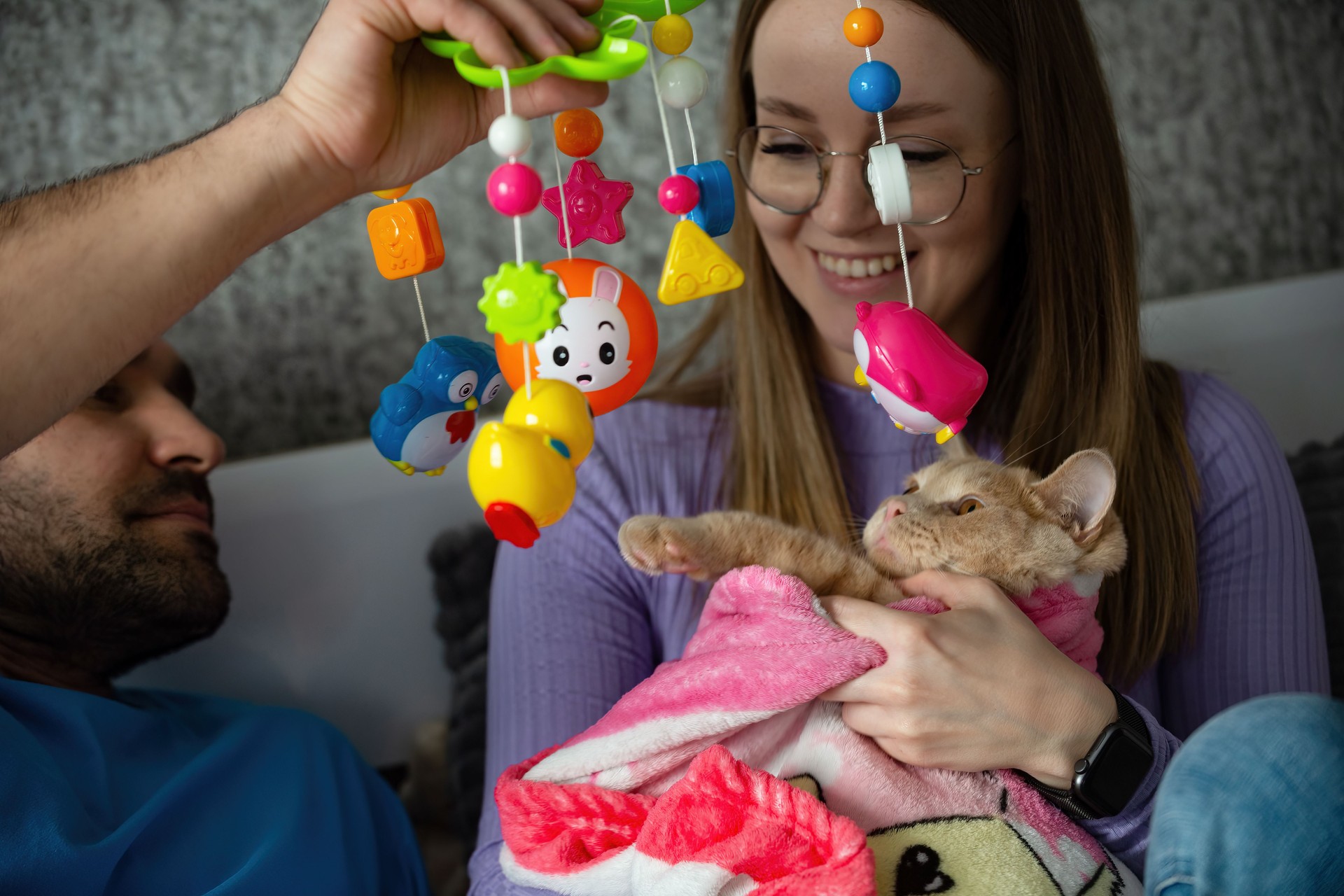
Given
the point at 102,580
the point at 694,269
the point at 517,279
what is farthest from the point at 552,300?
the point at 102,580

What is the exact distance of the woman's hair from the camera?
1114 mm

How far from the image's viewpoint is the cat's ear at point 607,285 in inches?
27.9

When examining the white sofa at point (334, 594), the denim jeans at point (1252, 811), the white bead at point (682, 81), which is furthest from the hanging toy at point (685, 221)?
the white sofa at point (334, 594)

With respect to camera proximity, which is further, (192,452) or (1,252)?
(192,452)

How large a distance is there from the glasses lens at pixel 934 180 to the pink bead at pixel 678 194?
0.41 metres

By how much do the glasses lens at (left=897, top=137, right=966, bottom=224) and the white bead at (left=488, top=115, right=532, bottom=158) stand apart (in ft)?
1.85

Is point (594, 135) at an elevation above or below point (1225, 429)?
above

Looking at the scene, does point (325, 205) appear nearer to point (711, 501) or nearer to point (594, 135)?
point (594, 135)

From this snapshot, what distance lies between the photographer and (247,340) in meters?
1.69

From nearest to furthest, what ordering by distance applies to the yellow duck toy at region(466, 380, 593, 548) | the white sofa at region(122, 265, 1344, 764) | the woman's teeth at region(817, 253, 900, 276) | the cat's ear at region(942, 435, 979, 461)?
the yellow duck toy at region(466, 380, 593, 548) < the cat's ear at region(942, 435, 979, 461) < the woman's teeth at region(817, 253, 900, 276) < the white sofa at region(122, 265, 1344, 764)

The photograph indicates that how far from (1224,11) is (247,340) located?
1.87 m

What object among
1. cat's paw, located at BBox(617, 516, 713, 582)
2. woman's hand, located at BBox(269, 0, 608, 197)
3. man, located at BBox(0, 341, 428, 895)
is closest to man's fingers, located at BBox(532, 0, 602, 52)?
woman's hand, located at BBox(269, 0, 608, 197)

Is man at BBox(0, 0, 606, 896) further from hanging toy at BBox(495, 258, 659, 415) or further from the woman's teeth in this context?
the woman's teeth

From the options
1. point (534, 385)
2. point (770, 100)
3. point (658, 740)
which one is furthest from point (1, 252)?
point (770, 100)
